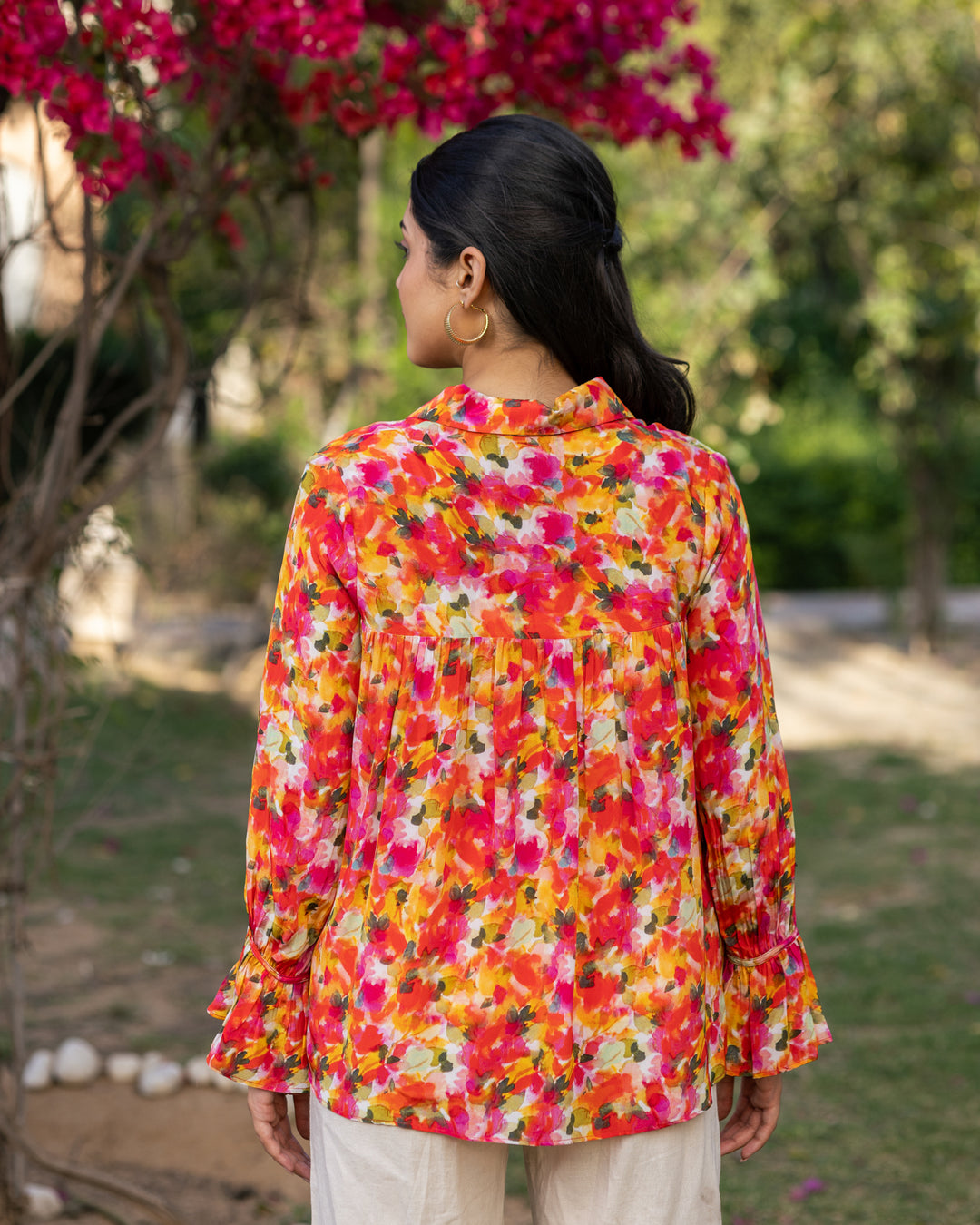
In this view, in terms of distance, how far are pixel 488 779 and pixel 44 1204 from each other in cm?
210

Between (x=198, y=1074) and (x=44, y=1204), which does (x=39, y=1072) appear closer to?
(x=198, y=1074)

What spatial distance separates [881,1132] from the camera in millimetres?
3336

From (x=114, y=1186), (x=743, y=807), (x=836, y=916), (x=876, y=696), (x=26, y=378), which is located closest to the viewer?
(x=743, y=807)

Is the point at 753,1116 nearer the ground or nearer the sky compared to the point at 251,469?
nearer the sky

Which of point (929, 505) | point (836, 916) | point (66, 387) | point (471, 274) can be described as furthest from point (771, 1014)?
point (929, 505)

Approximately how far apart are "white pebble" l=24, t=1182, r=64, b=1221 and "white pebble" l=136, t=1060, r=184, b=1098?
0.57m

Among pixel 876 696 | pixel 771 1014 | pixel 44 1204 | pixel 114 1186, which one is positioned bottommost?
pixel 876 696

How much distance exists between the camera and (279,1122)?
1408 mm

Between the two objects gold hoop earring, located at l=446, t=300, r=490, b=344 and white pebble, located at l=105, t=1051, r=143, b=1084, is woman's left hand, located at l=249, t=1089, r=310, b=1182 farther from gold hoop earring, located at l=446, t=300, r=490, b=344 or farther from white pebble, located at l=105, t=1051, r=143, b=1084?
white pebble, located at l=105, t=1051, r=143, b=1084

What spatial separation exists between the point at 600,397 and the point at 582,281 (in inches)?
4.5

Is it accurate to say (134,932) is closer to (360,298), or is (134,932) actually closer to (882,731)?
(360,298)

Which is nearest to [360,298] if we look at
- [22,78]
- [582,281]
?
[22,78]

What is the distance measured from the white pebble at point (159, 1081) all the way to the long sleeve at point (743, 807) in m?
2.37

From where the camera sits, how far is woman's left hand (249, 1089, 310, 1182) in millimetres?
1397
